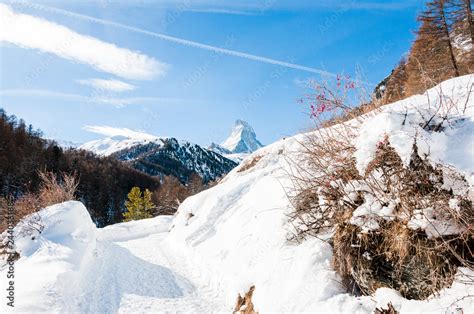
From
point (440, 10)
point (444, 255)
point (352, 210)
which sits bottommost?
point (444, 255)

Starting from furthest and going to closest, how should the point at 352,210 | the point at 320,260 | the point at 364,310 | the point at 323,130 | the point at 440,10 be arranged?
the point at 440,10 → the point at 323,130 → the point at 320,260 → the point at 352,210 → the point at 364,310

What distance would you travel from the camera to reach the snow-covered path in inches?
327

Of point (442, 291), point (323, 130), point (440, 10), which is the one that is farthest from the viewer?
point (440, 10)

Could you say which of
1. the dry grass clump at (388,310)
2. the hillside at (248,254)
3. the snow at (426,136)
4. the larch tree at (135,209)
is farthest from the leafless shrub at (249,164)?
the larch tree at (135,209)

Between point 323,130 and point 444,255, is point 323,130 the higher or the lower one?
the higher one

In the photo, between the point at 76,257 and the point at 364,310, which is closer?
the point at 364,310

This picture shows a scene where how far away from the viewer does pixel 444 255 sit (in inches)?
153

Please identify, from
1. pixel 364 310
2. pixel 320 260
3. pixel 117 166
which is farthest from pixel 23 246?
pixel 117 166

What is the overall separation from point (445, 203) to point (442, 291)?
3.20 ft

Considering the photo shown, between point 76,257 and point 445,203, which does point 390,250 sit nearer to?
point 445,203

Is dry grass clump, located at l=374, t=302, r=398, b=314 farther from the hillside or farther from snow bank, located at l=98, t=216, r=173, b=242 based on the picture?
snow bank, located at l=98, t=216, r=173, b=242

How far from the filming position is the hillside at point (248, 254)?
4.22 metres

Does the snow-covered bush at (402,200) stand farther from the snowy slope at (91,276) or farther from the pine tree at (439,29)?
the pine tree at (439,29)

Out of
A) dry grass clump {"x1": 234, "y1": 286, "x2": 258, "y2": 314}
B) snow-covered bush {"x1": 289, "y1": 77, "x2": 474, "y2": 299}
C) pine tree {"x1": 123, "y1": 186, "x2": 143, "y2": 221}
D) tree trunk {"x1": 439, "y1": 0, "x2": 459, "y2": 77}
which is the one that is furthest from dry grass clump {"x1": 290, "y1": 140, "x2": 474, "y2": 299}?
pine tree {"x1": 123, "y1": 186, "x2": 143, "y2": 221}
